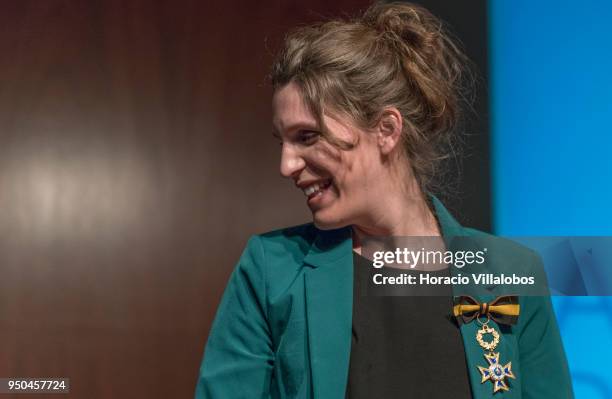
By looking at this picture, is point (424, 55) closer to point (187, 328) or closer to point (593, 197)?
point (593, 197)

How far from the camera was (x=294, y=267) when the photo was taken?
4.59 feet

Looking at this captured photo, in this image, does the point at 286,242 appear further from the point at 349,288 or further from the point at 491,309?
the point at 491,309

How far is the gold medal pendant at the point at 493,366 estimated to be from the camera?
1.33m

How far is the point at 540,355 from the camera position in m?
1.41

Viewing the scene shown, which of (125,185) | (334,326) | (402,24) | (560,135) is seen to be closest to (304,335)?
(334,326)

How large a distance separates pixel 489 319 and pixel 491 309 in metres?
0.02

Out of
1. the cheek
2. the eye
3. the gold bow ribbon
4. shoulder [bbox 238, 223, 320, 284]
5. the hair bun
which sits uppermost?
the hair bun

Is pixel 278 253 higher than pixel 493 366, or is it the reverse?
pixel 278 253

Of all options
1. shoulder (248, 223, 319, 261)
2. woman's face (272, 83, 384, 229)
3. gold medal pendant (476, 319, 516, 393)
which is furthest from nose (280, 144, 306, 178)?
gold medal pendant (476, 319, 516, 393)

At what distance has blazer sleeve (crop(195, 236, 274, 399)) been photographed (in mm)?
1323

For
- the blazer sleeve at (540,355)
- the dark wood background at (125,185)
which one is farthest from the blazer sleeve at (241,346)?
the dark wood background at (125,185)

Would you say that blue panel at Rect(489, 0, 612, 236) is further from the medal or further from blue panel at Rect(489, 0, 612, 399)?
the medal

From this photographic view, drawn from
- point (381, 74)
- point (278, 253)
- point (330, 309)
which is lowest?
point (330, 309)

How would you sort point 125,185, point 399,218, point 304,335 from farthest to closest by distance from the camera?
point 125,185
point 399,218
point 304,335
